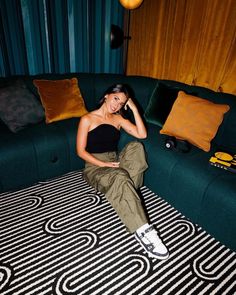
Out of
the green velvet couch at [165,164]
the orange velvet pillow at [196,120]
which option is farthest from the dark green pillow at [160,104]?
the orange velvet pillow at [196,120]

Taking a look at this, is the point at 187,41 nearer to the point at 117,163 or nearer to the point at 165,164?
the point at 165,164

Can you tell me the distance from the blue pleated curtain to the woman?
1.30 meters

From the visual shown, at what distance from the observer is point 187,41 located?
2.62 metres

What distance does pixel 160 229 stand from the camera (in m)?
1.90

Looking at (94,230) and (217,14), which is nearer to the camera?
(94,230)

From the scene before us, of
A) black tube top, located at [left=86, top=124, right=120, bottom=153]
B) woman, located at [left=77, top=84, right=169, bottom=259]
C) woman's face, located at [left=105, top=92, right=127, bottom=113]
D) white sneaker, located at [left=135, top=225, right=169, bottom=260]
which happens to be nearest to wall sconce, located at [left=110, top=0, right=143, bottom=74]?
woman, located at [left=77, top=84, right=169, bottom=259]

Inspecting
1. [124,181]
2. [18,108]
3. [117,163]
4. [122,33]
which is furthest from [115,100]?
[122,33]

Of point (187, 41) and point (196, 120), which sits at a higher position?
point (187, 41)

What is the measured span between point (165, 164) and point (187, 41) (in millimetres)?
1559

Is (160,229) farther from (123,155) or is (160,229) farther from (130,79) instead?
(130,79)

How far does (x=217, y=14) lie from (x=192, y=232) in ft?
6.97

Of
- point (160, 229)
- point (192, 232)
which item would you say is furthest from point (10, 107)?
point (192, 232)

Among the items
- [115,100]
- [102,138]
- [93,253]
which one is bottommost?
[93,253]

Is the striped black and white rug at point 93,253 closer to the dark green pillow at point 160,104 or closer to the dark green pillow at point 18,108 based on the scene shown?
the dark green pillow at point 18,108
